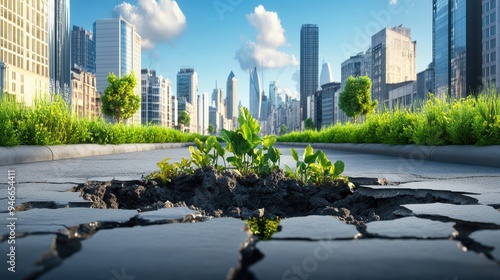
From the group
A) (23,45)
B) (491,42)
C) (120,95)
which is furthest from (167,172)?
(491,42)

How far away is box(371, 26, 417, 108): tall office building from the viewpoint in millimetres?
85500

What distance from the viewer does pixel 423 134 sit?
23.6 ft

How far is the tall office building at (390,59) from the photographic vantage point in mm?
85500

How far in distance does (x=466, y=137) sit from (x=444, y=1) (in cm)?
8724

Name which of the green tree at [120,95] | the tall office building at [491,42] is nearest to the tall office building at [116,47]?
the tall office building at [491,42]

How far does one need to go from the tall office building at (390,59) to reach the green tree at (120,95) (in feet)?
218

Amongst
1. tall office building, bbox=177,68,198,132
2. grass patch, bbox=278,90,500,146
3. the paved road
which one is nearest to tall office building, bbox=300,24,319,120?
tall office building, bbox=177,68,198,132

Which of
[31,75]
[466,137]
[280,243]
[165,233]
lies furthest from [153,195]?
[31,75]

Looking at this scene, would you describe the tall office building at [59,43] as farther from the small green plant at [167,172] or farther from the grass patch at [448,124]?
the small green plant at [167,172]

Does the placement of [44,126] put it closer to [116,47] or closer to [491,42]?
[491,42]

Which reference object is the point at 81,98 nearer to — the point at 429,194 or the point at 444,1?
the point at 444,1

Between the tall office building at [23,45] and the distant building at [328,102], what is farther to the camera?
the distant building at [328,102]

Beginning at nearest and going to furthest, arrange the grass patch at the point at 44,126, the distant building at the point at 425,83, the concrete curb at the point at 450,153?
the concrete curb at the point at 450,153 → the grass patch at the point at 44,126 → the distant building at the point at 425,83

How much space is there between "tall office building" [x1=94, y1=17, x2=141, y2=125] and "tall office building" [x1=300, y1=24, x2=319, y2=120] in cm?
6393
